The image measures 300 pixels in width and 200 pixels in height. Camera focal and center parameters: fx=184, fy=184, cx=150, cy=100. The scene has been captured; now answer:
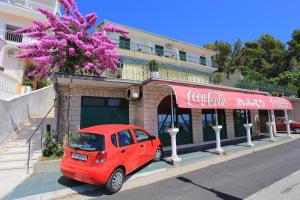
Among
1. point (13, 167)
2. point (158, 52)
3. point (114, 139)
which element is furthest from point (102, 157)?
point (158, 52)

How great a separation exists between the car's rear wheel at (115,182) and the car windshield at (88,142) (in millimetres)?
843

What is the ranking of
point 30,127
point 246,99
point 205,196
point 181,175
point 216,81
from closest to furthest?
point 205,196, point 181,175, point 30,127, point 246,99, point 216,81

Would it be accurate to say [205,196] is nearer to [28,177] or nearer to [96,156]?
[96,156]

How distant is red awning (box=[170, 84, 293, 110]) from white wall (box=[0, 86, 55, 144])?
7.78m

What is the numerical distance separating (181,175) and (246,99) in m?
7.74

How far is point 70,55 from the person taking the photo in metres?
7.85

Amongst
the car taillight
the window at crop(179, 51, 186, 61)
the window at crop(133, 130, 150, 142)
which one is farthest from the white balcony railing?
the car taillight

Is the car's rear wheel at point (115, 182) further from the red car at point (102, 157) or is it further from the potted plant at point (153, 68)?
the potted plant at point (153, 68)

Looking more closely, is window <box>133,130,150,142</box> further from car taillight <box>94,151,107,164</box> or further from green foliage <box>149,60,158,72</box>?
green foliage <box>149,60,158,72</box>

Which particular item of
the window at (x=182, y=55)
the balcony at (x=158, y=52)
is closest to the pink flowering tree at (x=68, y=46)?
the balcony at (x=158, y=52)

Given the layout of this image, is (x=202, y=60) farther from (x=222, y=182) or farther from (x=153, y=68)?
(x=222, y=182)

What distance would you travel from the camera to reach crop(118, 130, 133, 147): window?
559 centimetres

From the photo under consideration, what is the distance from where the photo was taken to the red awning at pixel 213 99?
26.5 feet

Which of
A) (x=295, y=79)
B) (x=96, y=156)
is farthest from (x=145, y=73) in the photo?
(x=295, y=79)
